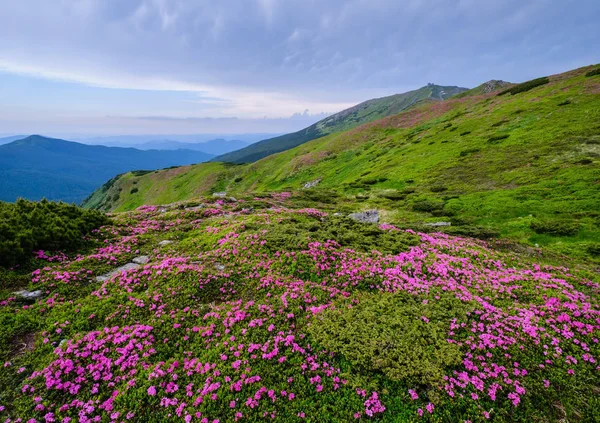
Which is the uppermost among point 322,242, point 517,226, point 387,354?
point 322,242

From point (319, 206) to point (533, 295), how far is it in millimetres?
26034

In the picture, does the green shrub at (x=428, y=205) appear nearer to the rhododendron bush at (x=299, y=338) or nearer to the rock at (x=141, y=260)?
the rhododendron bush at (x=299, y=338)

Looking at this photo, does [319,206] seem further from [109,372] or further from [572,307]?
[109,372]

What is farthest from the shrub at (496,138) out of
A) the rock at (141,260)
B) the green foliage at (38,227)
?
the green foliage at (38,227)

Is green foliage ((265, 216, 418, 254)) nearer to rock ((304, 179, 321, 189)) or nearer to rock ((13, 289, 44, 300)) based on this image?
rock ((13, 289, 44, 300))

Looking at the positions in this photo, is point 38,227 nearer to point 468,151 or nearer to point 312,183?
point 468,151

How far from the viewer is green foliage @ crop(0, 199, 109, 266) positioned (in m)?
14.6

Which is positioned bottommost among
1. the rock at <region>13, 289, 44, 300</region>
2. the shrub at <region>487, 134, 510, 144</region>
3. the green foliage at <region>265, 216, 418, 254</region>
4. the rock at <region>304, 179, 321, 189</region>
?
the rock at <region>304, 179, 321, 189</region>

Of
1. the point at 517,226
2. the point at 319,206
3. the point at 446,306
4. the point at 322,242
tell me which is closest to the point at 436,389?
the point at 446,306

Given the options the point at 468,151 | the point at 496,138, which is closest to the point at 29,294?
the point at 468,151

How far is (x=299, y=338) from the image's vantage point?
10391 millimetres

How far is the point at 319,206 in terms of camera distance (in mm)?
37656

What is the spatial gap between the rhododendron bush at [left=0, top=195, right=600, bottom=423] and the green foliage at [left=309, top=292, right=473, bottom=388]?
0.18ft

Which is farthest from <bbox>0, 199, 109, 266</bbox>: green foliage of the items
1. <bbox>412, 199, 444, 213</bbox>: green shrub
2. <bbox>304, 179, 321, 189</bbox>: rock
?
<bbox>304, 179, 321, 189</bbox>: rock
